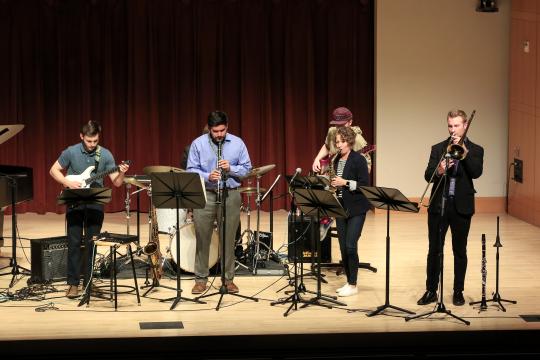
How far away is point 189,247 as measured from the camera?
8891 millimetres

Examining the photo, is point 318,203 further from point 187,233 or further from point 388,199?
point 187,233

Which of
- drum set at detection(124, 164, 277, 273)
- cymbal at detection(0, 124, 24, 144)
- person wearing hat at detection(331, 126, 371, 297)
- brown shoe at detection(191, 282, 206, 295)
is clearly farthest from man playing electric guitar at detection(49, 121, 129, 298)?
person wearing hat at detection(331, 126, 371, 297)

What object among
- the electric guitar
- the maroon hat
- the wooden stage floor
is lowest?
the wooden stage floor

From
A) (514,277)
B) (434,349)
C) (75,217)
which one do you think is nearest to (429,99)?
(514,277)

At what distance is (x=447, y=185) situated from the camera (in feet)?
25.0

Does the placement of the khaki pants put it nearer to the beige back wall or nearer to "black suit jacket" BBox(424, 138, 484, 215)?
"black suit jacket" BBox(424, 138, 484, 215)

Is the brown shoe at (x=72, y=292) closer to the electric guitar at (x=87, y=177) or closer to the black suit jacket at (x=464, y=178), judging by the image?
the electric guitar at (x=87, y=177)

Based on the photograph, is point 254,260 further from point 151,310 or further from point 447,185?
point 447,185

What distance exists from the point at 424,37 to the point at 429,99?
0.80 m

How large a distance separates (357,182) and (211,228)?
1.32 metres

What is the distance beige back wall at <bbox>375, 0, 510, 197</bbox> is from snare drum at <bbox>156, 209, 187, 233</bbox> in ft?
13.9

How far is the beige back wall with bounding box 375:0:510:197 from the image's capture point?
12430mm

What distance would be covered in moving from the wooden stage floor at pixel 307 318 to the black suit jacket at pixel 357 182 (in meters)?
0.79

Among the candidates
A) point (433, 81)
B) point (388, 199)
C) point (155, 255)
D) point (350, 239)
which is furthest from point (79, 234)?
point (433, 81)
